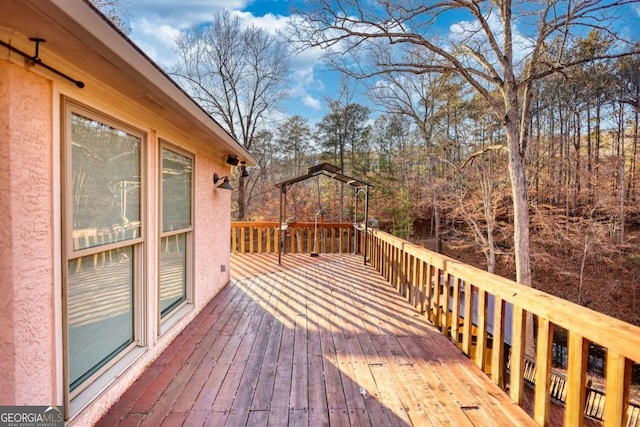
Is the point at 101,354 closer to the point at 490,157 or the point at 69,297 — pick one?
the point at 69,297

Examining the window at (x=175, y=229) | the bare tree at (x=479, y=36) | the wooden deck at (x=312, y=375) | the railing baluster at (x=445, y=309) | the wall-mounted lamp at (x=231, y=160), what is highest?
the bare tree at (x=479, y=36)

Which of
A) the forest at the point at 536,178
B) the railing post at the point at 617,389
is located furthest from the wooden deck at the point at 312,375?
the forest at the point at 536,178

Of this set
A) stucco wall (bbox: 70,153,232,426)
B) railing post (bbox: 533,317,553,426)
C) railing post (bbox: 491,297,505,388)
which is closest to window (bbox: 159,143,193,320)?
stucco wall (bbox: 70,153,232,426)

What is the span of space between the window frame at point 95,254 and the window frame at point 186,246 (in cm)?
26

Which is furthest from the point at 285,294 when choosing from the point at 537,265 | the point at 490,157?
the point at 537,265

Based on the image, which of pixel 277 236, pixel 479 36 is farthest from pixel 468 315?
pixel 479 36

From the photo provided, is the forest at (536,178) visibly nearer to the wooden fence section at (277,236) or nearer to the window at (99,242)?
the wooden fence section at (277,236)

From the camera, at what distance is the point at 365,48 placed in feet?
26.4

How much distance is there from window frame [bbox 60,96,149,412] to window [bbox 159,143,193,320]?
15.9 inches

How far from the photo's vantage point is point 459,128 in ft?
50.2

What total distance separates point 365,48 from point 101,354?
8227 mm

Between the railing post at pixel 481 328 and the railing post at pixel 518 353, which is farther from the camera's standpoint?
the railing post at pixel 481 328

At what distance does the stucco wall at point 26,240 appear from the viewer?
1.32m

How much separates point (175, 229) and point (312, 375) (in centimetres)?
193
